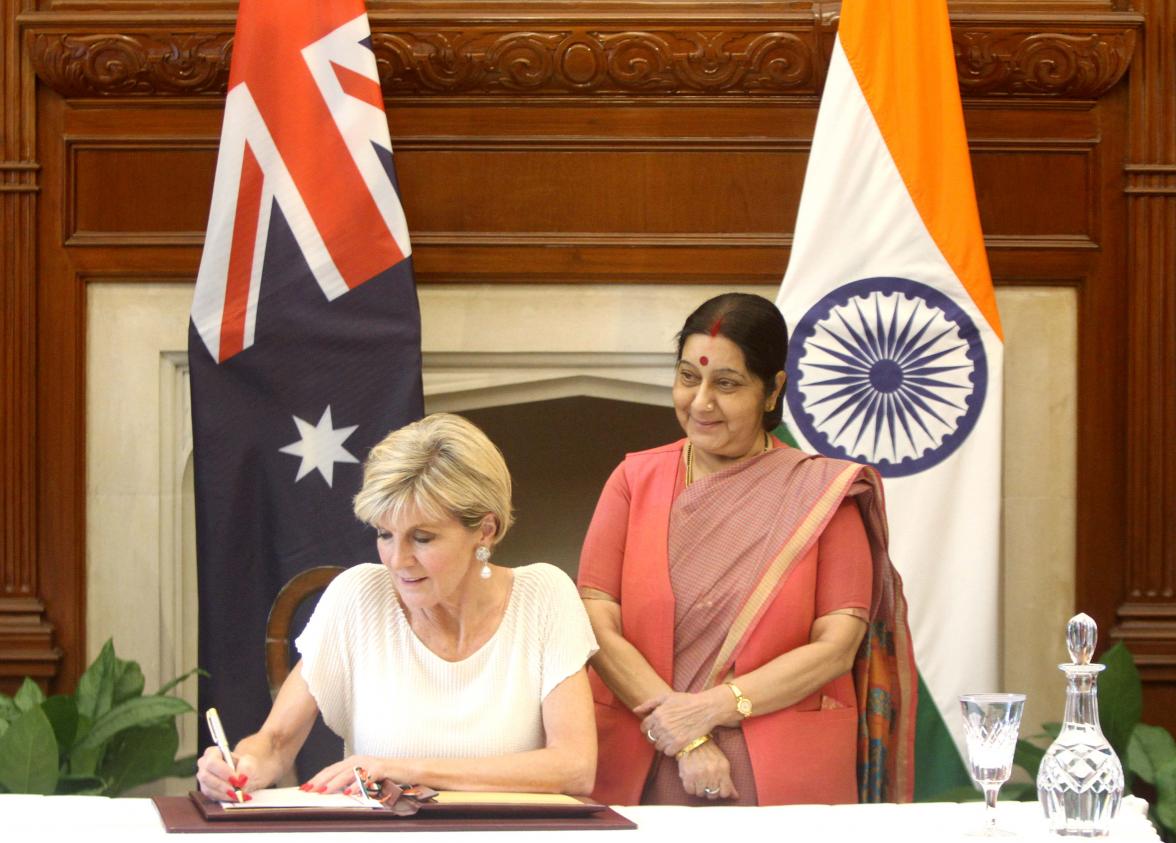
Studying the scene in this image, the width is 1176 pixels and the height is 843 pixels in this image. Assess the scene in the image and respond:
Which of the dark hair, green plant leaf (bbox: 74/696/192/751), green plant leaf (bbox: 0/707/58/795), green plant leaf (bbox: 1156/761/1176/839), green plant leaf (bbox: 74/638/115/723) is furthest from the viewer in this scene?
green plant leaf (bbox: 74/638/115/723)

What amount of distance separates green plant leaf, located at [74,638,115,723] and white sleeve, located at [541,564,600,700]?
4.70 ft

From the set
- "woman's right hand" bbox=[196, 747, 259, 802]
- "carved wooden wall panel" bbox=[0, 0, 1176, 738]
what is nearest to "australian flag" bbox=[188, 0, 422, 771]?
"carved wooden wall panel" bbox=[0, 0, 1176, 738]

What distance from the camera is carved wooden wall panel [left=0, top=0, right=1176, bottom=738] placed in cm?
380

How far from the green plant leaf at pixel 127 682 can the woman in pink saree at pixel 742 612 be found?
1.27m

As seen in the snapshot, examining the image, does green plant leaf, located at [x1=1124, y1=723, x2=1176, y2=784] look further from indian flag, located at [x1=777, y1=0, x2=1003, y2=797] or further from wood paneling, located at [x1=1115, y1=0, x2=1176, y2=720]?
wood paneling, located at [x1=1115, y1=0, x2=1176, y2=720]

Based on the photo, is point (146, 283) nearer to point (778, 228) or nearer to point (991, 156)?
point (778, 228)

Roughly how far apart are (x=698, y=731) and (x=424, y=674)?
0.45 meters

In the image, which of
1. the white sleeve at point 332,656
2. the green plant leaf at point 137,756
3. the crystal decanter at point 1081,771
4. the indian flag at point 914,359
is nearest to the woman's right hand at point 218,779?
the white sleeve at point 332,656

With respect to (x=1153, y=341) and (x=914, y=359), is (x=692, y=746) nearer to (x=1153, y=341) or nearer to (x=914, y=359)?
(x=914, y=359)

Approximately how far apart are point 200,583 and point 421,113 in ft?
4.07

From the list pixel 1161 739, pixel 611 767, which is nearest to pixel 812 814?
pixel 611 767

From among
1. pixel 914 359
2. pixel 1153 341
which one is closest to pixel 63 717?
pixel 914 359

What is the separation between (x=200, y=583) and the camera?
135 inches

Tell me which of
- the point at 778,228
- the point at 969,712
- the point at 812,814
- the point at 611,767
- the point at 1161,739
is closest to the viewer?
the point at 969,712
